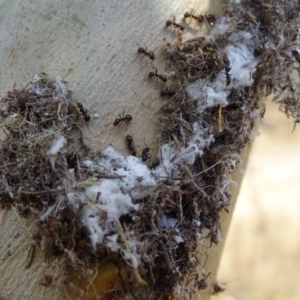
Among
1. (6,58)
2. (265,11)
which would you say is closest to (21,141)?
(6,58)

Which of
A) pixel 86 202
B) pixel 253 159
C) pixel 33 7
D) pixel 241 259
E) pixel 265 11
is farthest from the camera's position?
pixel 253 159

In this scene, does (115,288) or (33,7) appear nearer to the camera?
(115,288)

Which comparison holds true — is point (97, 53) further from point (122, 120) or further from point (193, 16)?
point (193, 16)

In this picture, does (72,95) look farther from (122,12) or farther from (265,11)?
(265,11)

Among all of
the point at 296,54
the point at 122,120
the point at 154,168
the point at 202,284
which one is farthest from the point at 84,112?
the point at 296,54

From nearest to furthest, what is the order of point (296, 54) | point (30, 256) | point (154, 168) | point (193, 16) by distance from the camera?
point (30, 256) → point (154, 168) → point (193, 16) → point (296, 54)
